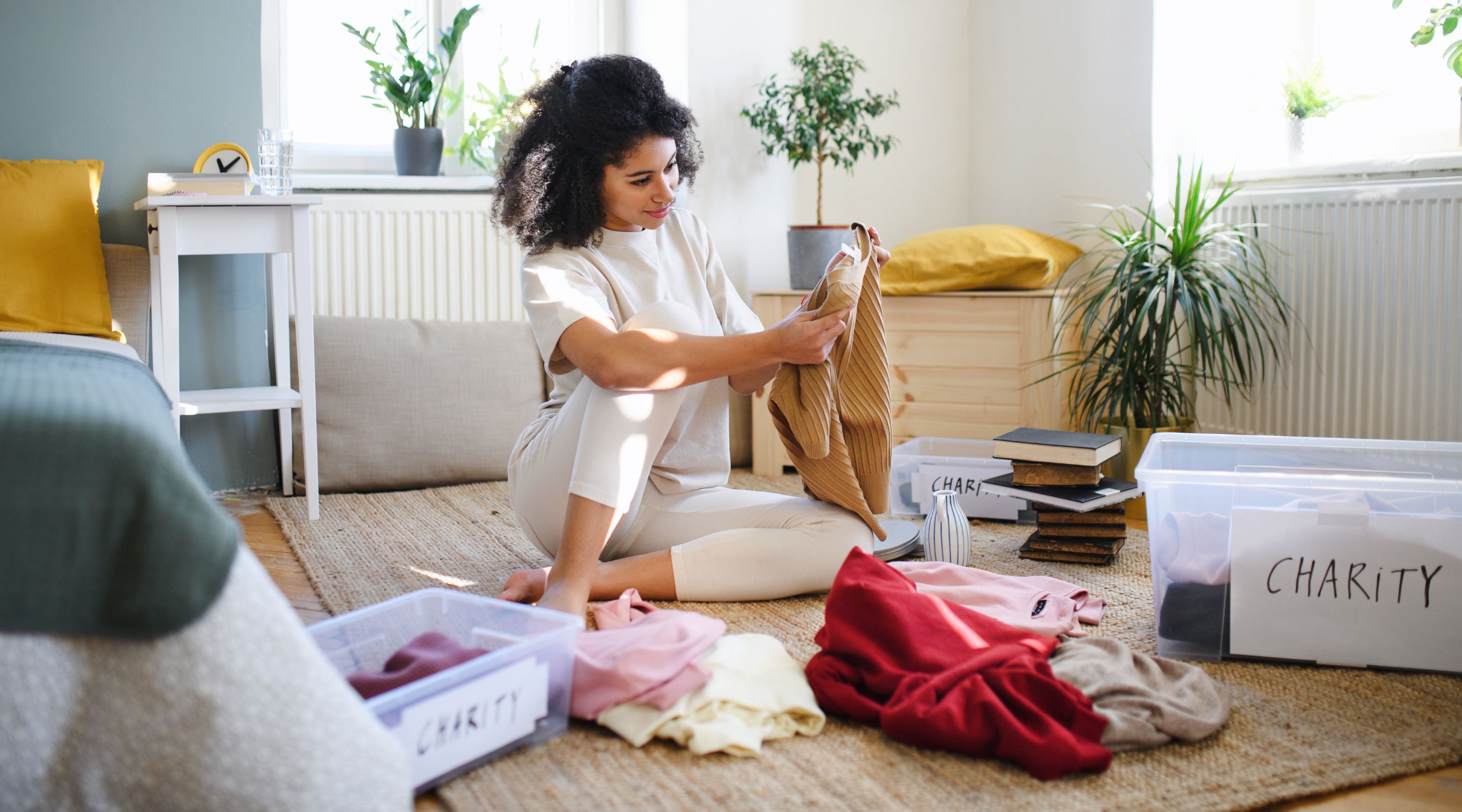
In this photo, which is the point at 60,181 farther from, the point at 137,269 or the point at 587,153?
the point at 587,153

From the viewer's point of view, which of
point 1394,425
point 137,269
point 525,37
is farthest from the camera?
point 525,37

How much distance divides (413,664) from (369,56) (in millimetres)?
2478

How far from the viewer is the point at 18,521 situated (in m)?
0.89

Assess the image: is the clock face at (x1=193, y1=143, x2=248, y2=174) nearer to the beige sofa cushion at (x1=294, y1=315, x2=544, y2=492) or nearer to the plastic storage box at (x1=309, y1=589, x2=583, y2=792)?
the beige sofa cushion at (x1=294, y1=315, x2=544, y2=492)

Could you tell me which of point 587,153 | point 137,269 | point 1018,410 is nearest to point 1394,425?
point 1018,410

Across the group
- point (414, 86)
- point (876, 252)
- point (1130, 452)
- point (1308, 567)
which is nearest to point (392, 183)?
point (414, 86)

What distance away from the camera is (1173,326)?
2785 millimetres

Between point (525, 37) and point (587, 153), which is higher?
point (525, 37)

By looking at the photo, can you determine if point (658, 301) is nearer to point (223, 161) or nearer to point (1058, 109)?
point (223, 161)

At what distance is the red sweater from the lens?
3.97 ft

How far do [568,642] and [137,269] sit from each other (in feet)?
5.80

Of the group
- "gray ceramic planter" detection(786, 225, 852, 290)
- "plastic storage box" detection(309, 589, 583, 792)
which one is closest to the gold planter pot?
"gray ceramic planter" detection(786, 225, 852, 290)

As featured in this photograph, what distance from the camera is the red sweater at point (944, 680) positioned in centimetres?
121

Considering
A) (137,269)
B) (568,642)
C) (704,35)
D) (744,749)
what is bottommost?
(744,749)
